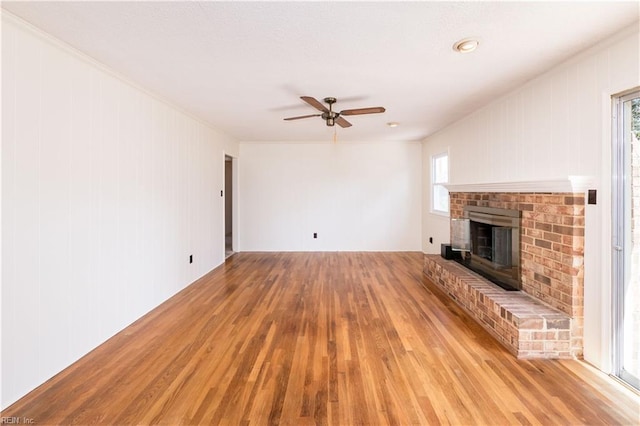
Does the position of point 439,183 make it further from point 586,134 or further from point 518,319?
point 518,319

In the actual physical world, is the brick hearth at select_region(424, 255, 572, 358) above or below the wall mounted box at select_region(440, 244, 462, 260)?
below

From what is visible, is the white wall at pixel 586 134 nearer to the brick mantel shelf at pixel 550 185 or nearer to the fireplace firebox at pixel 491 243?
the brick mantel shelf at pixel 550 185

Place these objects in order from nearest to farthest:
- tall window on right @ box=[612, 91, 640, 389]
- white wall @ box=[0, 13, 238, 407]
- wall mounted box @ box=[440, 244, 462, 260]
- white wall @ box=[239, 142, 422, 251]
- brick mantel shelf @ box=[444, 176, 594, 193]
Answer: white wall @ box=[0, 13, 238, 407] < tall window on right @ box=[612, 91, 640, 389] < brick mantel shelf @ box=[444, 176, 594, 193] < wall mounted box @ box=[440, 244, 462, 260] < white wall @ box=[239, 142, 422, 251]

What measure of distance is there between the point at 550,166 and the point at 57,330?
412cm

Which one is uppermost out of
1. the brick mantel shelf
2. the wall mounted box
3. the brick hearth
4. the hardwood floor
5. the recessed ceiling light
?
the recessed ceiling light

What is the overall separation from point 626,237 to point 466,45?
1699 millimetres

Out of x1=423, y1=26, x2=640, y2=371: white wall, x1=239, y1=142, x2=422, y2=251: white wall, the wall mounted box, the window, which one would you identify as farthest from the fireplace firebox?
x1=239, y1=142, x2=422, y2=251: white wall

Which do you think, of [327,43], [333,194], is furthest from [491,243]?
[333,194]

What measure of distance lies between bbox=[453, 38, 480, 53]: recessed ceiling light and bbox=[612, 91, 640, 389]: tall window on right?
1.02 meters

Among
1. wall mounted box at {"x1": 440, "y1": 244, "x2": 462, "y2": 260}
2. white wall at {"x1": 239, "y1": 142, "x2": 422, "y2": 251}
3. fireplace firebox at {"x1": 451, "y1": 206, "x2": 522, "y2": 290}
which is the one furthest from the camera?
white wall at {"x1": 239, "y1": 142, "x2": 422, "y2": 251}

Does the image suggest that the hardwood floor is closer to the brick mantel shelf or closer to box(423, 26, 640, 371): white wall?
box(423, 26, 640, 371): white wall

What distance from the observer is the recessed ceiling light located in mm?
2005

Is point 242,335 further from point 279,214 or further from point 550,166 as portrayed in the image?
point 279,214

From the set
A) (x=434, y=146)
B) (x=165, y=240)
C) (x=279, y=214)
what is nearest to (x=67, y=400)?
(x=165, y=240)
